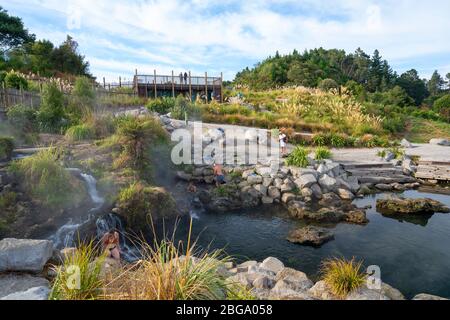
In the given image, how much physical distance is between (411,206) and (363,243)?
3.27m

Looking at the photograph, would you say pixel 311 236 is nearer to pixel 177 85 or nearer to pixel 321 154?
pixel 321 154

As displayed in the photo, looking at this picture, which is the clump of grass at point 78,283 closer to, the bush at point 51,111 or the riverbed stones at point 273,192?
the riverbed stones at point 273,192

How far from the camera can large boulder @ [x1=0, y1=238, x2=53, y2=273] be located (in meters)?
4.86

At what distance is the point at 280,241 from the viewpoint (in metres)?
8.32

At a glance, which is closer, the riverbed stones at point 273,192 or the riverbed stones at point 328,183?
the riverbed stones at point 273,192

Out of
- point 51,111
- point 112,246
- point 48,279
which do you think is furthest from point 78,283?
point 51,111

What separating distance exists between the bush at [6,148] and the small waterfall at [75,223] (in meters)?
2.12

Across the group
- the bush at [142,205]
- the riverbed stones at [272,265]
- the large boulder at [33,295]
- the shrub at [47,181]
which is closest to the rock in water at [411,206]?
the riverbed stones at [272,265]

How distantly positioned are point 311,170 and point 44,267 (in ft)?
A: 31.9

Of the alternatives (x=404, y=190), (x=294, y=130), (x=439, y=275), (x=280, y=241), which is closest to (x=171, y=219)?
(x=280, y=241)

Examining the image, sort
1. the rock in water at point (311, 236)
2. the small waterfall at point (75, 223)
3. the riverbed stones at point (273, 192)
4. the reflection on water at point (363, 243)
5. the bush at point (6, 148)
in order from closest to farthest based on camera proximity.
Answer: the reflection on water at point (363, 243), the small waterfall at point (75, 223), the rock in water at point (311, 236), the bush at point (6, 148), the riverbed stones at point (273, 192)

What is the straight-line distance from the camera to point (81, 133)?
1266cm

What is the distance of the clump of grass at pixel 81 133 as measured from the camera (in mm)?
12516
